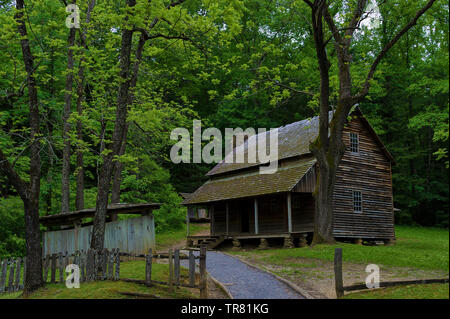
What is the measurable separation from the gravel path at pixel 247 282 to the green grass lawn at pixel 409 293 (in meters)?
1.82

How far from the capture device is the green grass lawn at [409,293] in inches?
352

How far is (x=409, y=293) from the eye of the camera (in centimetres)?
953

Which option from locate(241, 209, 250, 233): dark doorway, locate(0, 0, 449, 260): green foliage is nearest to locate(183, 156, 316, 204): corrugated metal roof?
locate(241, 209, 250, 233): dark doorway

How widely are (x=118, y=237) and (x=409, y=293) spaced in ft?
45.8

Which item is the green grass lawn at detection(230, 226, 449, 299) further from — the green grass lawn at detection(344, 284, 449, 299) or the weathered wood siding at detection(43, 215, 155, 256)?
the weathered wood siding at detection(43, 215, 155, 256)

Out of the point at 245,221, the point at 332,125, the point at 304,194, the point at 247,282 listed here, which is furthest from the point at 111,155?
the point at 245,221

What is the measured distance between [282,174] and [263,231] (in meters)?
4.13

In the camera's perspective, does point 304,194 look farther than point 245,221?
No

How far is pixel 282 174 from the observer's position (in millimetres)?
26328

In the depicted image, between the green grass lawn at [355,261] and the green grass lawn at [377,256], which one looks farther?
the green grass lawn at [377,256]

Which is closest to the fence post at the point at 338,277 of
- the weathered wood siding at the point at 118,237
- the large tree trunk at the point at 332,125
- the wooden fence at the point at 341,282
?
the wooden fence at the point at 341,282

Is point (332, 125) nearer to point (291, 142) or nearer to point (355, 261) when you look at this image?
point (291, 142)

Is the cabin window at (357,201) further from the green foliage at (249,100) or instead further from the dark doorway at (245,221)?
the dark doorway at (245,221)
